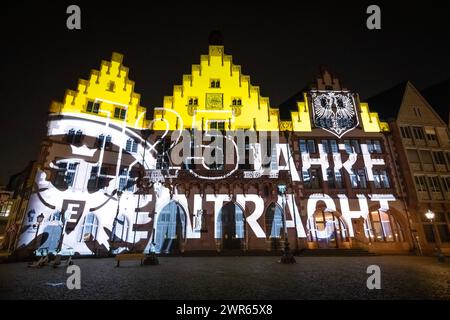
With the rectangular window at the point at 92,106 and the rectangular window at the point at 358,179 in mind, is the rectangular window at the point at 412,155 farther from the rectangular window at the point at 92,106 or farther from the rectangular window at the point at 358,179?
the rectangular window at the point at 92,106

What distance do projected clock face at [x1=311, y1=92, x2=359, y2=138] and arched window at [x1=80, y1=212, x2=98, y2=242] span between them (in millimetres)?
25511

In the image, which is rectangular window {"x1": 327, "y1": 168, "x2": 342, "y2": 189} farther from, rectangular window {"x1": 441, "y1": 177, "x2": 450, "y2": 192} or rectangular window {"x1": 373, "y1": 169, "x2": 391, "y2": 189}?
rectangular window {"x1": 441, "y1": 177, "x2": 450, "y2": 192}

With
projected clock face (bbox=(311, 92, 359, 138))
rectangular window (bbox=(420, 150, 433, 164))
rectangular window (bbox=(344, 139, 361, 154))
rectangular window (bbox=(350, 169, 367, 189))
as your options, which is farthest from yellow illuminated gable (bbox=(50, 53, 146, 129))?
rectangular window (bbox=(420, 150, 433, 164))

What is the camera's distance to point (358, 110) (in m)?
27.5

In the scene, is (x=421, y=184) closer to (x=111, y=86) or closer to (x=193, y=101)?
(x=193, y=101)

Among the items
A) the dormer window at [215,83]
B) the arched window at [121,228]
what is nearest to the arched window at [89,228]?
the arched window at [121,228]

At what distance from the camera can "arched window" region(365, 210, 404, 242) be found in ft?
77.5

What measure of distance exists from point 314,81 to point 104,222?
2861 centimetres

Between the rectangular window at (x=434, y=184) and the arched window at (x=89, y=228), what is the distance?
35.3 m

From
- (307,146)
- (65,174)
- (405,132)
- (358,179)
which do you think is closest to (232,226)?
(307,146)

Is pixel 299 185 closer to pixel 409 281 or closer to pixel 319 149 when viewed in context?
pixel 319 149

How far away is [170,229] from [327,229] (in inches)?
635

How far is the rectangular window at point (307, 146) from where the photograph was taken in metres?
26.2
